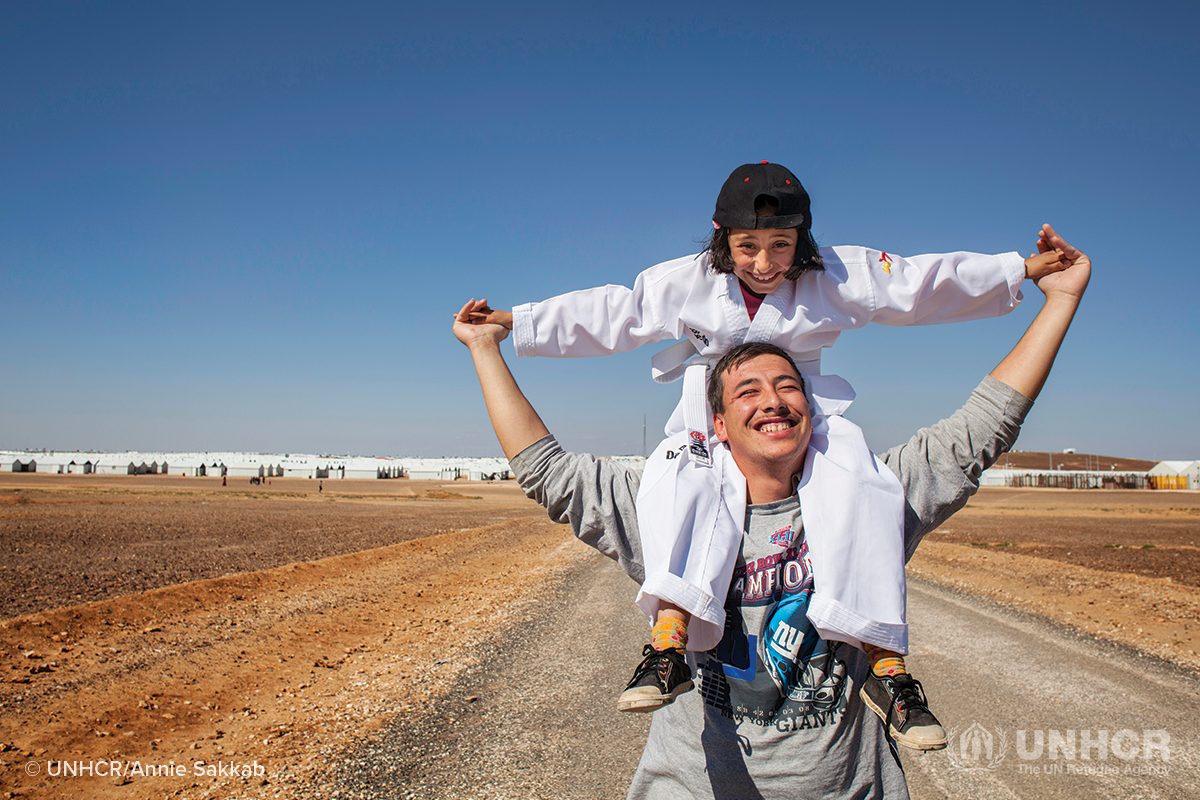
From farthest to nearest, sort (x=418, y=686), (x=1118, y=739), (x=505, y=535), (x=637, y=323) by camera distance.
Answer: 1. (x=505, y=535)
2. (x=418, y=686)
3. (x=1118, y=739)
4. (x=637, y=323)

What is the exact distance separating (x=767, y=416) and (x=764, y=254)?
0.71 m

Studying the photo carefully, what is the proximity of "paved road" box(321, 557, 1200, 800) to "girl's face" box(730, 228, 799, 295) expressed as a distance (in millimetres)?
3812

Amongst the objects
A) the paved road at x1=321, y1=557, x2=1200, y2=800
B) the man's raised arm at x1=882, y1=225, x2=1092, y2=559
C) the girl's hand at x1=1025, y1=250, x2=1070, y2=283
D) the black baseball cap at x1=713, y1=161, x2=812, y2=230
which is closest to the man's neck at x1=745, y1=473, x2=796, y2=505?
the man's raised arm at x1=882, y1=225, x2=1092, y2=559

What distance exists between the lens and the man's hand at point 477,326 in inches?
103

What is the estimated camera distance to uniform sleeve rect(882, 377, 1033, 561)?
2258 mm

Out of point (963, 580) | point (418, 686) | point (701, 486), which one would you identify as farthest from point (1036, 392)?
point (963, 580)

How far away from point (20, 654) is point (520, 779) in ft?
22.9

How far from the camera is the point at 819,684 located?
7.04 feet

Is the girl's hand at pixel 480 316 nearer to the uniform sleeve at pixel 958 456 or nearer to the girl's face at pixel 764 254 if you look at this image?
the girl's face at pixel 764 254

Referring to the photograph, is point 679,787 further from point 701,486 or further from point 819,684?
point 701,486

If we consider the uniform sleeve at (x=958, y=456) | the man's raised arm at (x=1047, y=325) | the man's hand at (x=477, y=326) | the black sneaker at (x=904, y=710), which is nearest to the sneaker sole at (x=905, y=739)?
the black sneaker at (x=904, y=710)
